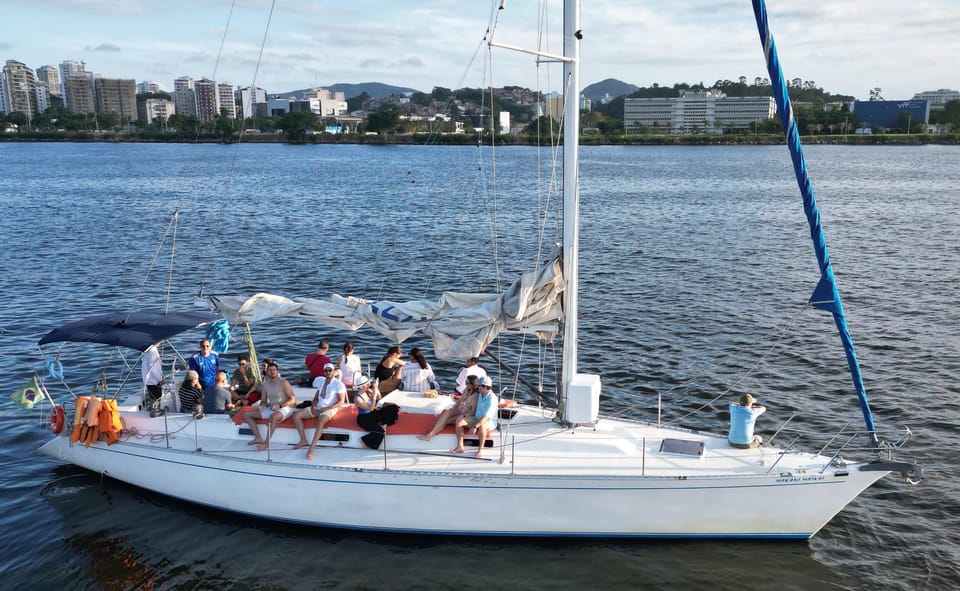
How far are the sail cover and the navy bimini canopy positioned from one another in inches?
41.5

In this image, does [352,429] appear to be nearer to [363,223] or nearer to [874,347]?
[874,347]

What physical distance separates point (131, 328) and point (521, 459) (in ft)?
24.3

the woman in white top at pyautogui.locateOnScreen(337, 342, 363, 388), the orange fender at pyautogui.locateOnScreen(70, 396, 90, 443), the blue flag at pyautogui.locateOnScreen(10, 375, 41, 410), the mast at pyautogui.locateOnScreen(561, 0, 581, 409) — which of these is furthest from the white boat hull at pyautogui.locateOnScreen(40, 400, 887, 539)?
the blue flag at pyautogui.locateOnScreen(10, 375, 41, 410)

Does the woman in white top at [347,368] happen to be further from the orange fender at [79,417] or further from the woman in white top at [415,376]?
the orange fender at [79,417]

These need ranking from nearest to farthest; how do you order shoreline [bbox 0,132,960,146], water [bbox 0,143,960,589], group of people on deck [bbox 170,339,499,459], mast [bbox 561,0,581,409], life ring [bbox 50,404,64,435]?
1. mast [bbox 561,0,581,409]
2. water [bbox 0,143,960,589]
3. group of people on deck [bbox 170,339,499,459]
4. life ring [bbox 50,404,64,435]
5. shoreline [bbox 0,132,960,146]

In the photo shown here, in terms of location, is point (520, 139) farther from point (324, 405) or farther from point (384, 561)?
point (384, 561)

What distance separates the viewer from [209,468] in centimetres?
1282

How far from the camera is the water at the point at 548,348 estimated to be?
12.2 meters

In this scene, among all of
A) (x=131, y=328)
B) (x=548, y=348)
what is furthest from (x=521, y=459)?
(x=548, y=348)

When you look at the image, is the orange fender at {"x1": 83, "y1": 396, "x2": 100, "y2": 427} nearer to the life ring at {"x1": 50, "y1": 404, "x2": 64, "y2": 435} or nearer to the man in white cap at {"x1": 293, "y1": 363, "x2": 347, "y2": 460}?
the life ring at {"x1": 50, "y1": 404, "x2": 64, "y2": 435}

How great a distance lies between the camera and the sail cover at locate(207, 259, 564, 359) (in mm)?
12531

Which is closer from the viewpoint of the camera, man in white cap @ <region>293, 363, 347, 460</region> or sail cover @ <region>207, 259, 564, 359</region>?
sail cover @ <region>207, 259, 564, 359</region>

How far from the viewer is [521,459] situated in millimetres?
12211

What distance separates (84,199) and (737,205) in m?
51.3
